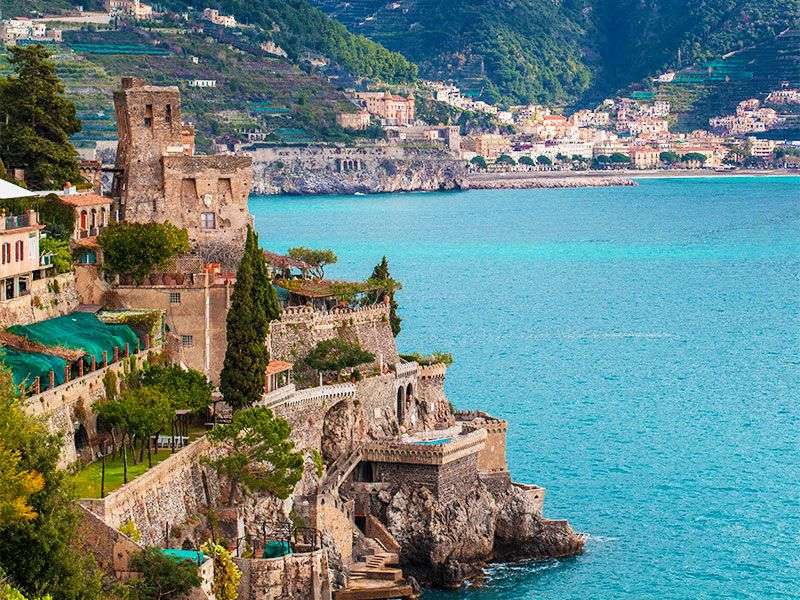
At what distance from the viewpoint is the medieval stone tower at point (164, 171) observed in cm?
5278

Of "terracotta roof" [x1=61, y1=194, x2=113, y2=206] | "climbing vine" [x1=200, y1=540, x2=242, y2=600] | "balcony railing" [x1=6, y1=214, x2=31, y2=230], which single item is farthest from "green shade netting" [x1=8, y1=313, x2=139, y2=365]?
"climbing vine" [x1=200, y1=540, x2=242, y2=600]

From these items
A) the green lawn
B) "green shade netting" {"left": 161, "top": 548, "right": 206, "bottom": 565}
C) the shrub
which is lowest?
"green shade netting" {"left": 161, "top": 548, "right": 206, "bottom": 565}

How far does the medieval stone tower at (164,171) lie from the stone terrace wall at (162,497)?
10.7 meters

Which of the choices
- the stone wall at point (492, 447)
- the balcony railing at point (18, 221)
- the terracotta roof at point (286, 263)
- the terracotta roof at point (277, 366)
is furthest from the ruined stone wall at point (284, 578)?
the terracotta roof at point (286, 263)

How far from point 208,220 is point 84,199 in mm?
3778

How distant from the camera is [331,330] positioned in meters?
53.3

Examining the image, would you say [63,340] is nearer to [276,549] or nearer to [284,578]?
[276,549]

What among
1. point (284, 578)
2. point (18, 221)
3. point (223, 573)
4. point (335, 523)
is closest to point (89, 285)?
point (18, 221)

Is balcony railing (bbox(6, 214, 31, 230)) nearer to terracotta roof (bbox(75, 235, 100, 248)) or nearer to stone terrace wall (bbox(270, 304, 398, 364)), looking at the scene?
terracotta roof (bbox(75, 235, 100, 248))

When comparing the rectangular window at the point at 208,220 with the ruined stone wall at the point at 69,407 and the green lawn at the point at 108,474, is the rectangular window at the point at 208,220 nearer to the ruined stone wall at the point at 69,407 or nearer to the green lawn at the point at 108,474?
the ruined stone wall at the point at 69,407

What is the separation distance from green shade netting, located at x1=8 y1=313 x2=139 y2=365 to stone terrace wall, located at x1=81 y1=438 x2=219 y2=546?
2962 millimetres

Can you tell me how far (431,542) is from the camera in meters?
48.5

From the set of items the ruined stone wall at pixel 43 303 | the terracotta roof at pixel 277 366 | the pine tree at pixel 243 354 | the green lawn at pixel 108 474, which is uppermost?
the ruined stone wall at pixel 43 303

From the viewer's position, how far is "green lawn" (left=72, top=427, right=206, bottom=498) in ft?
126
